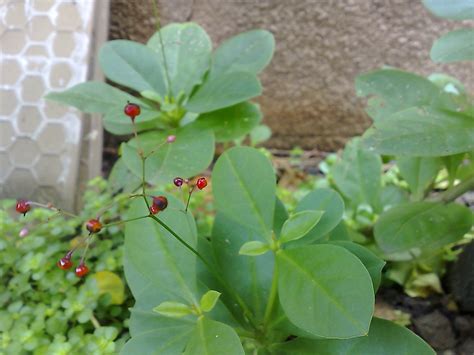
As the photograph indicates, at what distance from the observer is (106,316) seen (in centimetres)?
85

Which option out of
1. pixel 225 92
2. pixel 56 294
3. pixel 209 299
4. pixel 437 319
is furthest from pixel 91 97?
pixel 437 319

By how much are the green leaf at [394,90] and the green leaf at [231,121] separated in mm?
196

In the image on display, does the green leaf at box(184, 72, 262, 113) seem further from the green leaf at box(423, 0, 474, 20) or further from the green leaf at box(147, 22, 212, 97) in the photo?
the green leaf at box(423, 0, 474, 20)

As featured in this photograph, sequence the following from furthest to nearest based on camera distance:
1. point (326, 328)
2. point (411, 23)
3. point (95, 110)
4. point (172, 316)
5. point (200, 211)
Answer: point (411, 23)
point (200, 211)
point (95, 110)
point (172, 316)
point (326, 328)

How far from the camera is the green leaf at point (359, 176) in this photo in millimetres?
1011

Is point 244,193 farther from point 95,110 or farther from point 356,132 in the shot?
point 356,132

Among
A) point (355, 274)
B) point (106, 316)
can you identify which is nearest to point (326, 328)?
point (355, 274)

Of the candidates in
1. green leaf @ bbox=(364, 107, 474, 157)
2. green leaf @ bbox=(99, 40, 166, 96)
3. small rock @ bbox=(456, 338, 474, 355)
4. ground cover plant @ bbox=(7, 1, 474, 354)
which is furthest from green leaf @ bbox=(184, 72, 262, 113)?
small rock @ bbox=(456, 338, 474, 355)

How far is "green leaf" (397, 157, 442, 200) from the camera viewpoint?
893 mm

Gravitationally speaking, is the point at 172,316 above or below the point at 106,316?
above

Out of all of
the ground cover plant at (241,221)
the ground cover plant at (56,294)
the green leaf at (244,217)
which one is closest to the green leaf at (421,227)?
the ground cover plant at (241,221)

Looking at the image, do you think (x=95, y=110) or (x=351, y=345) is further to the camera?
(x=95, y=110)

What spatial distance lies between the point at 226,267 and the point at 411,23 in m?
1.05

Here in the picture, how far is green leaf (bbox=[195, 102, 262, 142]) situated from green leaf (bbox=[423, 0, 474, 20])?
34 centimetres
